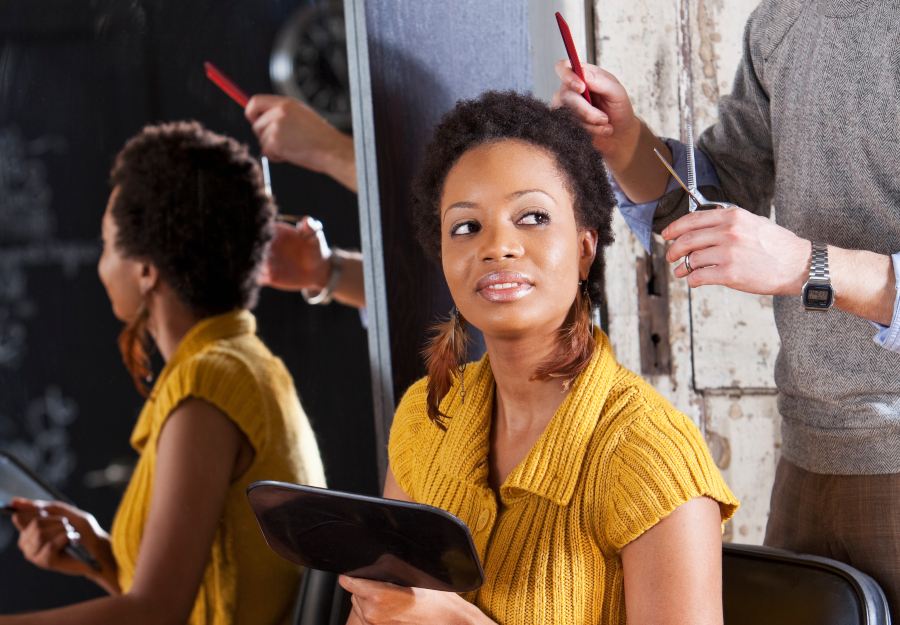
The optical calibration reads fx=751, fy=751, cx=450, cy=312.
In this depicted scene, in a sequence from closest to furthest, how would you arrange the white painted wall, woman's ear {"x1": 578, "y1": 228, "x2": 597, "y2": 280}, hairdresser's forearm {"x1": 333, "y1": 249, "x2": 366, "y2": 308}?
woman's ear {"x1": 578, "y1": 228, "x2": 597, "y2": 280}, hairdresser's forearm {"x1": 333, "y1": 249, "x2": 366, "y2": 308}, the white painted wall

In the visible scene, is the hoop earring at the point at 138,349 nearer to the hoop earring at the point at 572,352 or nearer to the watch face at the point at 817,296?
the hoop earring at the point at 572,352

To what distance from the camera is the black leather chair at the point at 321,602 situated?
1.42 m

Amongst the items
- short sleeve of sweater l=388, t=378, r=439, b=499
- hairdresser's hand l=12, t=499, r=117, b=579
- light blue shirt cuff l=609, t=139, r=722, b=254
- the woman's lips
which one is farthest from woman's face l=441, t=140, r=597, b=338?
hairdresser's hand l=12, t=499, r=117, b=579

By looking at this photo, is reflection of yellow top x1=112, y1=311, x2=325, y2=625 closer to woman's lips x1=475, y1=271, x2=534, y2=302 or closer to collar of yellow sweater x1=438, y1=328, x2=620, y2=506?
collar of yellow sweater x1=438, y1=328, x2=620, y2=506

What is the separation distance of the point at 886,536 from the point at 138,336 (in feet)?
4.12

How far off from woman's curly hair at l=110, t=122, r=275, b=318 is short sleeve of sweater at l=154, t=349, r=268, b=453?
0.09m

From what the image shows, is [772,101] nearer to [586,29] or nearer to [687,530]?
[586,29]

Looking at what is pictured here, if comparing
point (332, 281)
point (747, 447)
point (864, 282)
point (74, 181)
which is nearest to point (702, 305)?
point (747, 447)

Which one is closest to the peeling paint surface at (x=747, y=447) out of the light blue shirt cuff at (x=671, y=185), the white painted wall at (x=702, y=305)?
the white painted wall at (x=702, y=305)

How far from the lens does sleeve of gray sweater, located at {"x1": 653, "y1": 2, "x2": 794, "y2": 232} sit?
133 cm

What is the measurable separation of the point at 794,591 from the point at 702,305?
0.89 m

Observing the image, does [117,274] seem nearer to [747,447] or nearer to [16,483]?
[16,483]

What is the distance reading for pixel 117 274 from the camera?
51.0 inches

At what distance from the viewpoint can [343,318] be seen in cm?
149
